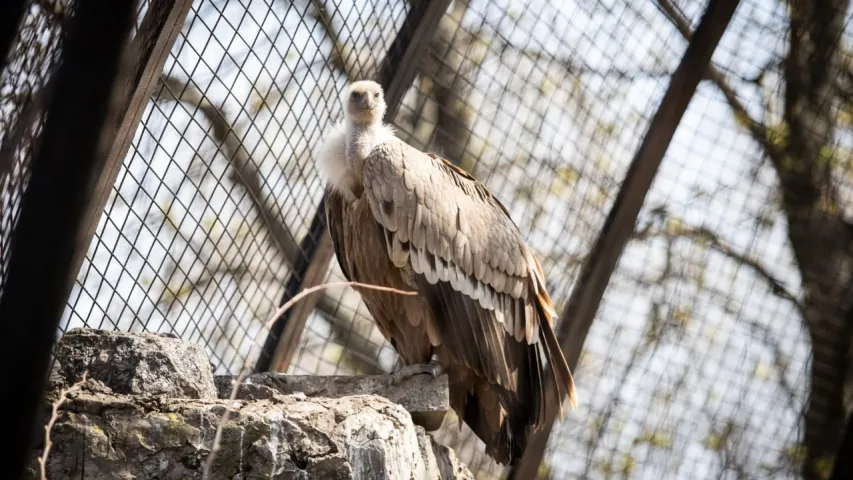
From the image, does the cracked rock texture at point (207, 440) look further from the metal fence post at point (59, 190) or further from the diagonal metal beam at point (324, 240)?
the metal fence post at point (59, 190)

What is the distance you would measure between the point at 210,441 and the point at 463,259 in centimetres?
185

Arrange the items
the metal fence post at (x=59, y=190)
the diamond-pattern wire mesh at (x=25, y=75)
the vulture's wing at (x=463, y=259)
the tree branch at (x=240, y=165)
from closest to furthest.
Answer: the metal fence post at (x=59, y=190) < the diamond-pattern wire mesh at (x=25, y=75) < the tree branch at (x=240, y=165) < the vulture's wing at (x=463, y=259)

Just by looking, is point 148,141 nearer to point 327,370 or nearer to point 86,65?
point 327,370

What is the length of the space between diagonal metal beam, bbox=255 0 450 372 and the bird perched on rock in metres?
0.08

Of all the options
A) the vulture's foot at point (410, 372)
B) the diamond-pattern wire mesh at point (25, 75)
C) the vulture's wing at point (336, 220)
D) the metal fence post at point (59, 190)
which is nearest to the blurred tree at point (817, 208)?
the vulture's wing at point (336, 220)

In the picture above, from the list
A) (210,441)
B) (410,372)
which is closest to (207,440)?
(210,441)

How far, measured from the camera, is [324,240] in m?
4.66

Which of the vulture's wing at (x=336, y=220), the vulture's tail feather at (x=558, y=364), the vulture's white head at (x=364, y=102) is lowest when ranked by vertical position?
the vulture's tail feather at (x=558, y=364)

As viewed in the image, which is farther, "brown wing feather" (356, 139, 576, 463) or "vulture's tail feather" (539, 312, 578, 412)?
"vulture's tail feather" (539, 312, 578, 412)

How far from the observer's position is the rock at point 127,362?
2998mm

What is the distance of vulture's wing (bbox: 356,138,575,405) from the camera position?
14.1 feet

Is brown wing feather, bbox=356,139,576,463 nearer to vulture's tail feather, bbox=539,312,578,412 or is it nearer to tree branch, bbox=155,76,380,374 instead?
vulture's tail feather, bbox=539,312,578,412

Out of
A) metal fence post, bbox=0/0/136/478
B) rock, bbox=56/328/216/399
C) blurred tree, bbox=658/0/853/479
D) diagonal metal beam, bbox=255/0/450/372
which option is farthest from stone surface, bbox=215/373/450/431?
blurred tree, bbox=658/0/853/479

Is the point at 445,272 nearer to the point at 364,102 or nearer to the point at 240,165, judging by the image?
the point at 364,102
